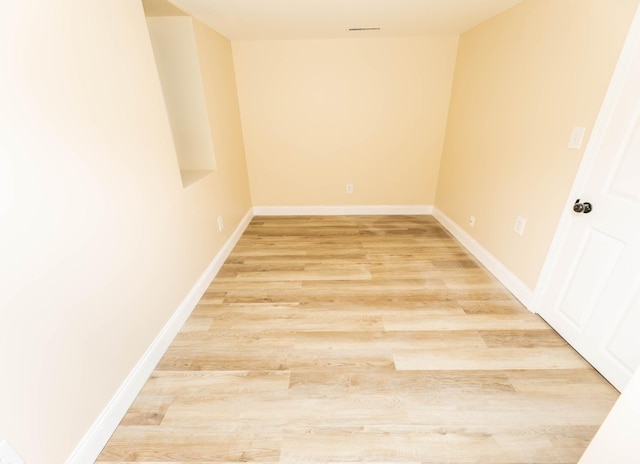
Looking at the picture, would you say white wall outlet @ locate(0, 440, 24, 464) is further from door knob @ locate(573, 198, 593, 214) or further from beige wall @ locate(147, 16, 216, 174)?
door knob @ locate(573, 198, 593, 214)

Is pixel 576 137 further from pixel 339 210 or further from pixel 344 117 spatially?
pixel 339 210

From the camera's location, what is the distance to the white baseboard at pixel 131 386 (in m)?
1.16

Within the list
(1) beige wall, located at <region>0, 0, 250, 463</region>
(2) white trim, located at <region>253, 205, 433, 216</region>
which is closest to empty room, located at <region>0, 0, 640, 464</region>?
(1) beige wall, located at <region>0, 0, 250, 463</region>

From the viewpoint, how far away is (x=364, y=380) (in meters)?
1.51

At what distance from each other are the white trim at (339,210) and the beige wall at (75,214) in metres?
2.09

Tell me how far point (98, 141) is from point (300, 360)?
147 cm

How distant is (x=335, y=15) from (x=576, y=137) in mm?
1857

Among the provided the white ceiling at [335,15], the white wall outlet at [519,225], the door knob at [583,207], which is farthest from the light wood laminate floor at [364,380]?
the white ceiling at [335,15]

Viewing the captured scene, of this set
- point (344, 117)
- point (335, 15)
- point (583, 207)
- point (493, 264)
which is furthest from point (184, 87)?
point (493, 264)

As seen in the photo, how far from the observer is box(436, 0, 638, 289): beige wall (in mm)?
1547

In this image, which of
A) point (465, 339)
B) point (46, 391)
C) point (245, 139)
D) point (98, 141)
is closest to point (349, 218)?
point (245, 139)

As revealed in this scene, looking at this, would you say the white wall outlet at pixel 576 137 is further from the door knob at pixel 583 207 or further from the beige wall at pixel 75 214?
the beige wall at pixel 75 214

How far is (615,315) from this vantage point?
56.6 inches

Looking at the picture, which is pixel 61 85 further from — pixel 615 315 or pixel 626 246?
pixel 615 315
